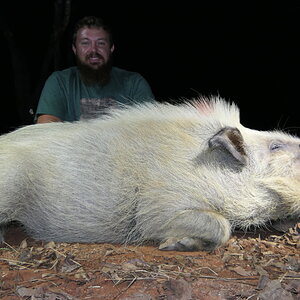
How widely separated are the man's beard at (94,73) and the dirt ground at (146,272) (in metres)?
2.35

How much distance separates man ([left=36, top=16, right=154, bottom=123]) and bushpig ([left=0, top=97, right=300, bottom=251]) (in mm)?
1548

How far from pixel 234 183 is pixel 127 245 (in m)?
0.89

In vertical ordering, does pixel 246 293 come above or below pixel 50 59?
below

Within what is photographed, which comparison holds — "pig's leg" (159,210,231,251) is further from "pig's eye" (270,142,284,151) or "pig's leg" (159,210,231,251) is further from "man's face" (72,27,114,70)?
"man's face" (72,27,114,70)

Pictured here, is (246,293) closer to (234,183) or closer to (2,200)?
(234,183)

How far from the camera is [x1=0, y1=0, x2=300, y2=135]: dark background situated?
895 cm

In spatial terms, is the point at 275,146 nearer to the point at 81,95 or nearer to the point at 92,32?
the point at 81,95

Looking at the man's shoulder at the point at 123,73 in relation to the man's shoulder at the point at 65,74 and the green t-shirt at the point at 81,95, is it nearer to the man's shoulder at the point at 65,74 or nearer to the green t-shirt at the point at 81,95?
the green t-shirt at the point at 81,95

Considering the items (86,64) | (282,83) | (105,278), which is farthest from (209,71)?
(105,278)

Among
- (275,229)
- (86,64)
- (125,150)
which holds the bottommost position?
(275,229)

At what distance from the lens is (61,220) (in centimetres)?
382

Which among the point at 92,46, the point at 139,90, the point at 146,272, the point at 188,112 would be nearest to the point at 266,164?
the point at 188,112

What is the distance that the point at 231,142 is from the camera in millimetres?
3717

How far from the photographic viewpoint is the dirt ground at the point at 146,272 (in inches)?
108
